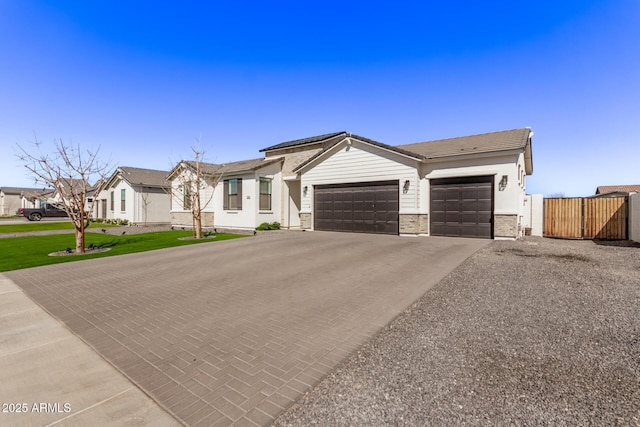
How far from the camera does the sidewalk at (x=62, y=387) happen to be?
2338 mm

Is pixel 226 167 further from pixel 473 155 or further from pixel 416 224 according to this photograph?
pixel 473 155

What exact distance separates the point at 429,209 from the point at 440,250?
4682 millimetres

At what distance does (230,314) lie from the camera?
464 cm

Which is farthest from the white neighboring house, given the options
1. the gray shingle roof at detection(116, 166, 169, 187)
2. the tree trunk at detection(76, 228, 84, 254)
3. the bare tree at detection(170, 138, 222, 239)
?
the tree trunk at detection(76, 228, 84, 254)

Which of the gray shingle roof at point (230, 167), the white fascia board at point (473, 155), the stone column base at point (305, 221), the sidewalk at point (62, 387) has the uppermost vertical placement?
the gray shingle roof at point (230, 167)

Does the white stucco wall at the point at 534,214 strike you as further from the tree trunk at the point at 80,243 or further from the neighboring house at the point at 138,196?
the neighboring house at the point at 138,196

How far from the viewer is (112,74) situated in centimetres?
1476

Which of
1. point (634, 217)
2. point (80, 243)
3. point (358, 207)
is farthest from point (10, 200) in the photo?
point (634, 217)

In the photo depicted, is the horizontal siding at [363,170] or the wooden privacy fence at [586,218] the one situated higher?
the horizontal siding at [363,170]

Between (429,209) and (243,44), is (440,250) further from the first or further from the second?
(243,44)

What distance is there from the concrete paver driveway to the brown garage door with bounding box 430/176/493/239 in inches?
192

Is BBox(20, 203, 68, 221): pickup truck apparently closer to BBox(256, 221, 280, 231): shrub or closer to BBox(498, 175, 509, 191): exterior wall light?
BBox(256, 221, 280, 231): shrub

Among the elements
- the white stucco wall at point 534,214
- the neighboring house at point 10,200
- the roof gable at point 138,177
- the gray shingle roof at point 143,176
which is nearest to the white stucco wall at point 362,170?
the white stucco wall at point 534,214

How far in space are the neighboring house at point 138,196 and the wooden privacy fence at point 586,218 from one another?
89.2 ft
